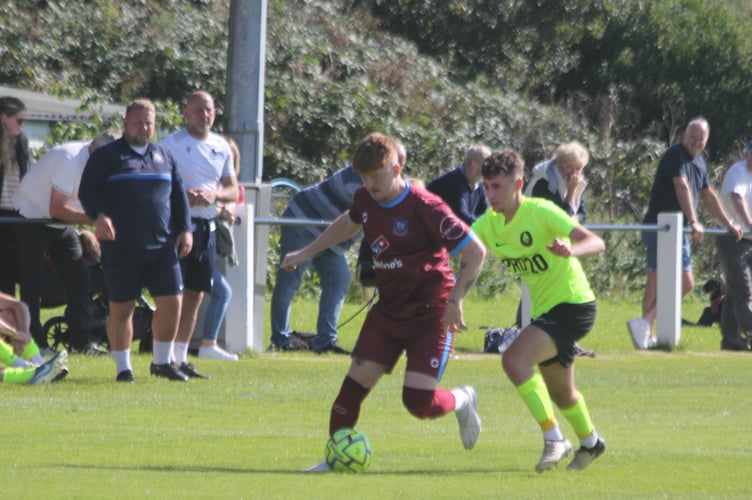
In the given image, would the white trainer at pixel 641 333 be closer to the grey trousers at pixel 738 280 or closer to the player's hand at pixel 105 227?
the grey trousers at pixel 738 280

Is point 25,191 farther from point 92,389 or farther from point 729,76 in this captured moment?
point 729,76

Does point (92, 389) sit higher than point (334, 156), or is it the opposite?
point (334, 156)

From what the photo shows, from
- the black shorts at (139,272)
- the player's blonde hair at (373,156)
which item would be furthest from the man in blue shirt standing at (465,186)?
the player's blonde hair at (373,156)

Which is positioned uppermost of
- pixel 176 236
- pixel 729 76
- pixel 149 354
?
pixel 729 76

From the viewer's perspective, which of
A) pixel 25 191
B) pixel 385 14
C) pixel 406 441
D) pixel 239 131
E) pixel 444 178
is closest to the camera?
pixel 406 441

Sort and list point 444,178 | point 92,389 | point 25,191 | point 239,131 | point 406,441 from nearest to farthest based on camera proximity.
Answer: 1. point 406,441
2. point 92,389
3. point 25,191
4. point 444,178
5. point 239,131

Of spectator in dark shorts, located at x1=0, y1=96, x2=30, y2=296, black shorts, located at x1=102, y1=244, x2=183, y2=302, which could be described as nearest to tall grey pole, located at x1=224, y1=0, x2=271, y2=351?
spectator in dark shorts, located at x1=0, y1=96, x2=30, y2=296

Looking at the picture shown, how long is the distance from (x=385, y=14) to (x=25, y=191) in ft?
86.3

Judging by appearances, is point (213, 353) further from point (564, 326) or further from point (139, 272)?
point (564, 326)

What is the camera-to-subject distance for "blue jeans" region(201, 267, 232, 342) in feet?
45.4

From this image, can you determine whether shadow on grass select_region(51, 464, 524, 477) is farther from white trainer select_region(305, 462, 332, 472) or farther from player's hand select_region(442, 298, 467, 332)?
player's hand select_region(442, 298, 467, 332)

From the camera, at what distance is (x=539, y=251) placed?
8.61 metres

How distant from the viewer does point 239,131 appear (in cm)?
1508

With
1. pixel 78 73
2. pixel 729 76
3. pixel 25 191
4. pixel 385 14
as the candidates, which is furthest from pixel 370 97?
pixel 25 191
